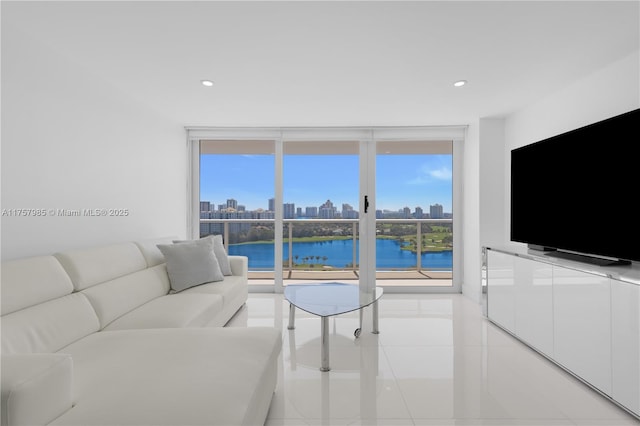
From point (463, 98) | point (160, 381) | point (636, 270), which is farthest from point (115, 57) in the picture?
point (636, 270)

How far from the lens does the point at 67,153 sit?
2594mm

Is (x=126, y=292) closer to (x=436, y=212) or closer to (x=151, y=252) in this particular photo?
(x=151, y=252)

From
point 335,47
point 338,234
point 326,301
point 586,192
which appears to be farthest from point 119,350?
point 338,234

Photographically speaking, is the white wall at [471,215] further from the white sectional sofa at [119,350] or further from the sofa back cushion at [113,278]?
the sofa back cushion at [113,278]

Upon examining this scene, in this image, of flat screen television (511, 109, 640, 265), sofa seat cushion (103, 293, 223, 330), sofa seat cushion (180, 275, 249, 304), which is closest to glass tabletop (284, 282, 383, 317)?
sofa seat cushion (180, 275, 249, 304)

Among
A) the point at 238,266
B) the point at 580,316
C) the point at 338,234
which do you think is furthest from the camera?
the point at 338,234

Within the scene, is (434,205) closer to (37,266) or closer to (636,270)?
(636,270)

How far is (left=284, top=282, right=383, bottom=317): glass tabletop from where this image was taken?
102 inches

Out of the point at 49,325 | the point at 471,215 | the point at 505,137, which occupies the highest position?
the point at 505,137

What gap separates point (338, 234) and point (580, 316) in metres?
3.68

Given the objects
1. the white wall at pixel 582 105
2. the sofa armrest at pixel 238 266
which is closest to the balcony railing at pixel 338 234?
the sofa armrest at pixel 238 266

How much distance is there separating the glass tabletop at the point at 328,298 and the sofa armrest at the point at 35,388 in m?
1.56

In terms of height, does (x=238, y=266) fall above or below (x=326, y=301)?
above

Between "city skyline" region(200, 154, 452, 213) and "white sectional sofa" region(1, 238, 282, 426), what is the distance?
7.24 feet
